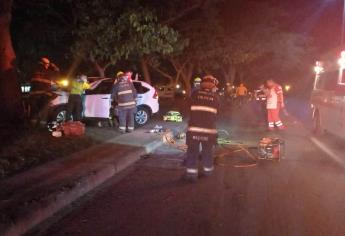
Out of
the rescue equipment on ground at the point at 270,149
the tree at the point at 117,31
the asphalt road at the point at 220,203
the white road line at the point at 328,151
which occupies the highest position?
the tree at the point at 117,31

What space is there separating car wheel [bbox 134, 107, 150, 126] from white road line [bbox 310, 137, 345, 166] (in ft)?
18.2

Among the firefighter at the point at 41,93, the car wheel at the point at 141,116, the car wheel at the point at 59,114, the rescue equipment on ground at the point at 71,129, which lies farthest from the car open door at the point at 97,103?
the rescue equipment on ground at the point at 71,129

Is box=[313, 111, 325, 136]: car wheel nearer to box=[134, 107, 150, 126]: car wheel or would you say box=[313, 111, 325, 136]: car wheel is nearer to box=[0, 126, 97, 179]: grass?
box=[134, 107, 150, 126]: car wheel

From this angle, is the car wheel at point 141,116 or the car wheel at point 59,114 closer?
the car wheel at point 59,114

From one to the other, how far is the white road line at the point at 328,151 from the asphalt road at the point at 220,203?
0.98 ft

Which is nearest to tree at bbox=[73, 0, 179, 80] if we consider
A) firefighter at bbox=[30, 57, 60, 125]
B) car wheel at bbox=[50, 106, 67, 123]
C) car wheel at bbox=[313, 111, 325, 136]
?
firefighter at bbox=[30, 57, 60, 125]

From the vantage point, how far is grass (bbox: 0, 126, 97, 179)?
9.09 meters

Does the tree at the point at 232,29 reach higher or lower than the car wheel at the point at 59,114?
higher

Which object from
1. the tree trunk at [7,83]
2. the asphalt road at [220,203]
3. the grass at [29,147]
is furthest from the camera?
the tree trunk at [7,83]

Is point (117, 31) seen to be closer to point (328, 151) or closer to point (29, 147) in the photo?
point (29, 147)

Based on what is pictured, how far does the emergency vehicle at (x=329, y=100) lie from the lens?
41.6ft

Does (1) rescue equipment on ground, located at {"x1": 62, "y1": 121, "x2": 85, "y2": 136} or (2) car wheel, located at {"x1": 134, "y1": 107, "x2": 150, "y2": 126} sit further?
(2) car wheel, located at {"x1": 134, "y1": 107, "x2": 150, "y2": 126}

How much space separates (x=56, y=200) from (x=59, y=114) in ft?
26.8

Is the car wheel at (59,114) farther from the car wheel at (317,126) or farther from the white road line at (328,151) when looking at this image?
the car wheel at (317,126)
